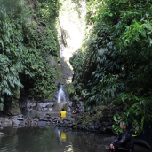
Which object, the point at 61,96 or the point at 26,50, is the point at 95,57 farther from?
the point at 61,96

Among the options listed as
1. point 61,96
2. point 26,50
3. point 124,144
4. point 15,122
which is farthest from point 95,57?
point 61,96

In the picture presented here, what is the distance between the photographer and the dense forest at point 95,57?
3014 millimetres

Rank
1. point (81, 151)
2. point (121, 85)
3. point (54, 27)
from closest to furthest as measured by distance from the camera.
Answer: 1. point (121, 85)
2. point (81, 151)
3. point (54, 27)

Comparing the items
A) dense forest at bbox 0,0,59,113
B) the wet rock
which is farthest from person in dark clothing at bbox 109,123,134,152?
the wet rock

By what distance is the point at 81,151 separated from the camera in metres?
4.54

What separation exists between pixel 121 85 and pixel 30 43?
13217mm

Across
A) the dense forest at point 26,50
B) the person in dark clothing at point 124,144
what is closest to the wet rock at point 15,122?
the dense forest at point 26,50

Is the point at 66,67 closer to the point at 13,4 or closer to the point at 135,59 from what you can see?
the point at 13,4

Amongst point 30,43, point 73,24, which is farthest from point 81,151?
point 73,24

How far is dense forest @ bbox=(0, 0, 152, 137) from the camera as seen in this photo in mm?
3014

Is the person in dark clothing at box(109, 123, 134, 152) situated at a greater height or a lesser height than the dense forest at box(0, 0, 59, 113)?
lesser

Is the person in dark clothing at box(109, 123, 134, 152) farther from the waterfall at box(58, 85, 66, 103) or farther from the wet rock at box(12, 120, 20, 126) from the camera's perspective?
the waterfall at box(58, 85, 66, 103)

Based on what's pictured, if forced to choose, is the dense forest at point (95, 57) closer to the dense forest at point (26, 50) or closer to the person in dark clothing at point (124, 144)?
the dense forest at point (26, 50)

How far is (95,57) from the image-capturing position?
827cm
